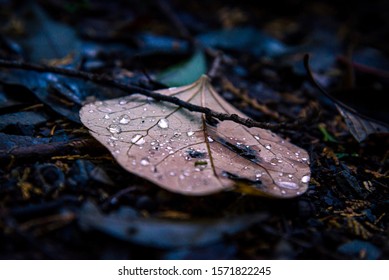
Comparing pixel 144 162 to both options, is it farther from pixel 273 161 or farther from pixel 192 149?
pixel 273 161

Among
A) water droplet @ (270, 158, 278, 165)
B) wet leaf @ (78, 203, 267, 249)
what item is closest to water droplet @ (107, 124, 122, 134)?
wet leaf @ (78, 203, 267, 249)

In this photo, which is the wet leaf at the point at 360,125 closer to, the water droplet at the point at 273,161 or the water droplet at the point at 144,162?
the water droplet at the point at 273,161

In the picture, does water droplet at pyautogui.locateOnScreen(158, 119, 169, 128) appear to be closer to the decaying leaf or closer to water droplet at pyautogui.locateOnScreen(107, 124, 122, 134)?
the decaying leaf

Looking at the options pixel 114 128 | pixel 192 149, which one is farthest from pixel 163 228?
pixel 114 128

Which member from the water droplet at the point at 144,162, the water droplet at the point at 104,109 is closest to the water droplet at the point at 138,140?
the water droplet at the point at 144,162

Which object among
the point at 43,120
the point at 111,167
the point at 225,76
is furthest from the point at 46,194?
the point at 225,76
